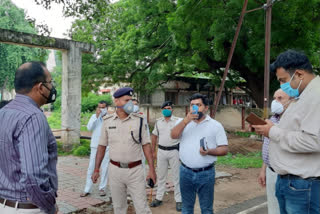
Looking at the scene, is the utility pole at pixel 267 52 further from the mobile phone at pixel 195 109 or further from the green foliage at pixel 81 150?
the green foliage at pixel 81 150

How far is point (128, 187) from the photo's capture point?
3.96 meters

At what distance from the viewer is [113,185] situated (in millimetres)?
3984

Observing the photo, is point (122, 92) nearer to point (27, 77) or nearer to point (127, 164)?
point (127, 164)

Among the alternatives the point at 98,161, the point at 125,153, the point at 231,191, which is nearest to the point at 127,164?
the point at 125,153

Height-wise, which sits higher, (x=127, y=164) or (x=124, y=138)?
(x=124, y=138)

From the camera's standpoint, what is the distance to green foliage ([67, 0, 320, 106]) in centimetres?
1081

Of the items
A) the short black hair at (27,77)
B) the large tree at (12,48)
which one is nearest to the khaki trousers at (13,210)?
the short black hair at (27,77)

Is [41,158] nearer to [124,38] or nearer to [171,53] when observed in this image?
[171,53]

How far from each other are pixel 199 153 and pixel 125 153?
1023 millimetres

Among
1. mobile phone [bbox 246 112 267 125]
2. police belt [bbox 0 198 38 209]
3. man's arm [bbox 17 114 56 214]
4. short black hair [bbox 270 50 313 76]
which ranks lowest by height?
police belt [bbox 0 198 38 209]

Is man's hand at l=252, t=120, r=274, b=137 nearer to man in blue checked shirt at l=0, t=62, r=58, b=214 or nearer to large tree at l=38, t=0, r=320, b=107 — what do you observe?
man in blue checked shirt at l=0, t=62, r=58, b=214

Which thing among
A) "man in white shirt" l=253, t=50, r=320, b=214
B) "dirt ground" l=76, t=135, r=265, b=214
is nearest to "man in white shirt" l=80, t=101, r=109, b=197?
"dirt ground" l=76, t=135, r=265, b=214

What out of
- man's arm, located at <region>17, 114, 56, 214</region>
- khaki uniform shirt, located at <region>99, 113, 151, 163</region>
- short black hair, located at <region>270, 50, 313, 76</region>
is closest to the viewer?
man's arm, located at <region>17, 114, 56, 214</region>

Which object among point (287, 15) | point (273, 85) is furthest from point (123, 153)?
point (273, 85)
